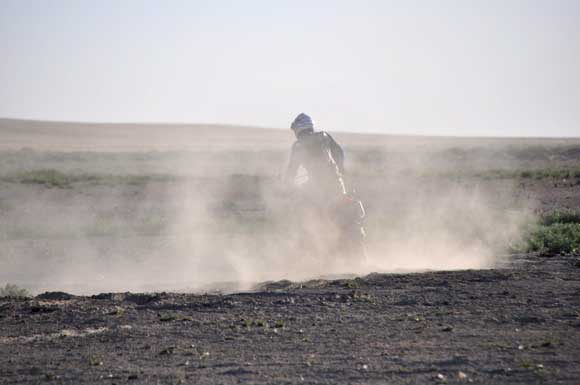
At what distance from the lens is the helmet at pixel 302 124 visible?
562 inches

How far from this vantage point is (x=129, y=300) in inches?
451

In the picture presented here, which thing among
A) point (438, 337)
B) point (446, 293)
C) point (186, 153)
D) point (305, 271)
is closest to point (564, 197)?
point (305, 271)

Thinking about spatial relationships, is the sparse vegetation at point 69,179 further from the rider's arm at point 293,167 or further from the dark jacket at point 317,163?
the dark jacket at point 317,163

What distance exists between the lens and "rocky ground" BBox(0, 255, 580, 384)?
25.0ft

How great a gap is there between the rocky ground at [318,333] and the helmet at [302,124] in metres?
2.88

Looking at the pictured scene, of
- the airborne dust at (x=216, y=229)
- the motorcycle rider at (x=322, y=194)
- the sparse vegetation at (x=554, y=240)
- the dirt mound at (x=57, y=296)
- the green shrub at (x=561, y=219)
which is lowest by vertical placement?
the airborne dust at (x=216, y=229)

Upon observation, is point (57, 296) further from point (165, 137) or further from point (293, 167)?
point (165, 137)

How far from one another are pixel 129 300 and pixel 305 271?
3973 mm

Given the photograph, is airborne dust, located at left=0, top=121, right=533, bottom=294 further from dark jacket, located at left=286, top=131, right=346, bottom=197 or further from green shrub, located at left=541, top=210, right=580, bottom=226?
green shrub, located at left=541, top=210, right=580, bottom=226

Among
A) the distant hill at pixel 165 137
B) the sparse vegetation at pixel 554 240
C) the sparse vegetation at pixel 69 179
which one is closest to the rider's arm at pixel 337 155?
the sparse vegetation at pixel 554 240

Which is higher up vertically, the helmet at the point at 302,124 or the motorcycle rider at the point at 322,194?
the helmet at the point at 302,124

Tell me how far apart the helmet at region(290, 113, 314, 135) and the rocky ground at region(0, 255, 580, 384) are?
2.88m

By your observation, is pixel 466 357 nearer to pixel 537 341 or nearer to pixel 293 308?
pixel 537 341

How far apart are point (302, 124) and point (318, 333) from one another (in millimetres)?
5763
